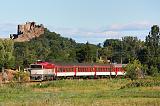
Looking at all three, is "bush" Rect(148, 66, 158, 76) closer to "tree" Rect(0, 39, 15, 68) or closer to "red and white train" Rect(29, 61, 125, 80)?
"red and white train" Rect(29, 61, 125, 80)

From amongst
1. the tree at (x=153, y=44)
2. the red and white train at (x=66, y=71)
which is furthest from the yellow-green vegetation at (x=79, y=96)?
the tree at (x=153, y=44)

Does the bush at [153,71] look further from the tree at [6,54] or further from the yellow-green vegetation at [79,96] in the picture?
the yellow-green vegetation at [79,96]

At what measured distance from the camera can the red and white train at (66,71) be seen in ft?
266

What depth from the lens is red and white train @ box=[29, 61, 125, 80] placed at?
266 feet

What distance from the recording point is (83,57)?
145 m

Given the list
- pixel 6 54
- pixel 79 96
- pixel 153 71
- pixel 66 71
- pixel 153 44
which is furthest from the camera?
pixel 153 44

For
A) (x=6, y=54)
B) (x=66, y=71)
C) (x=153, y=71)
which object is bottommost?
(x=66, y=71)

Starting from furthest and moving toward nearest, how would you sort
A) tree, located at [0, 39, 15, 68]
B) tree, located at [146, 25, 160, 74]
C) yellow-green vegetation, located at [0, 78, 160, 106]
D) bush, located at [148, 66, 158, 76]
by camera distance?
tree, located at [146, 25, 160, 74], bush, located at [148, 66, 158, 76], tree, located at [0, 39, 15, 68], yellow-green vegetation, located at [0, 78, 160, 106]

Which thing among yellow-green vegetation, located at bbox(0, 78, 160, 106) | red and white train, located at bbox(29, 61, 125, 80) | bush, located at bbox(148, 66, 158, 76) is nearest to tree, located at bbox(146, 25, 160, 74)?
bush, located at bbox(148, 66, 158, 76)

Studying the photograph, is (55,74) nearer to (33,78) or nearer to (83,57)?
(33,78)

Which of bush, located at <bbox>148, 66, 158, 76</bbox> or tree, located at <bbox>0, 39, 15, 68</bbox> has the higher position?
tree, located at <bbox>0, 39, 15, 68</bbox>

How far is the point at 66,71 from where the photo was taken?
83688mm

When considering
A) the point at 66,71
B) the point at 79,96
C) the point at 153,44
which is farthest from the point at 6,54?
the point at 79,96

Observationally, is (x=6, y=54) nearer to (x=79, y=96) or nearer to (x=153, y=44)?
(x=153, y=44)
